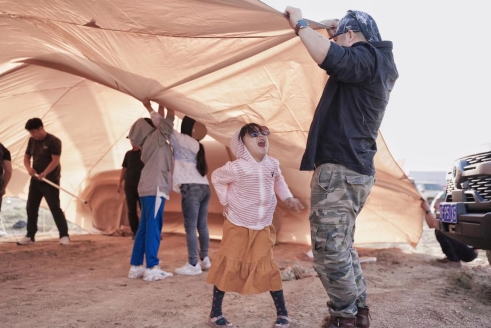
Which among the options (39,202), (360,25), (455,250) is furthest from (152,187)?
(455,250)

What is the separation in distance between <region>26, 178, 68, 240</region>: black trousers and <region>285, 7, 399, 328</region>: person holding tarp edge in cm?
557

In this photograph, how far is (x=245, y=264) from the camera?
11.4 ft

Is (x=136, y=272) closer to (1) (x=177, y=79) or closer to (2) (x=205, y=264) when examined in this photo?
(2) (x=205, y=264)

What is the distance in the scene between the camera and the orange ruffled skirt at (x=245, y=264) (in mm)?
Answer: 3400

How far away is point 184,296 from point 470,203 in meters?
2.55

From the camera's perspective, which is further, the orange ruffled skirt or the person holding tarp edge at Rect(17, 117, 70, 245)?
the person holding tarp edge at Rect(17, 117, 70, 245)

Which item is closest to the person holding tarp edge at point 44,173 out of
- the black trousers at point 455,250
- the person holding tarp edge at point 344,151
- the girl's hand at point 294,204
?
the girl's hand at point 294,204

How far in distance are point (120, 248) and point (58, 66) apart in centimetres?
282

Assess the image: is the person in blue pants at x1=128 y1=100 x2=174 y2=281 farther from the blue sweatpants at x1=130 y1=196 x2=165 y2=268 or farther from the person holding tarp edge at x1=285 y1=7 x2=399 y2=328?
the person holding tarp edge at x1=285 y1=7 x2=399 y2=328

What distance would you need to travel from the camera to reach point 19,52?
19.5ft

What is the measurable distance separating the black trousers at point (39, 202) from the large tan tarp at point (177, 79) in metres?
1.18

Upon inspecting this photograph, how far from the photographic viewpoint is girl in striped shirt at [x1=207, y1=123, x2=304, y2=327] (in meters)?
3.42

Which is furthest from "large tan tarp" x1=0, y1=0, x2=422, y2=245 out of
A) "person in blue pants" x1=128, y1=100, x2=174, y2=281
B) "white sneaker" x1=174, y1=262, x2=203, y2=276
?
"white sneaker" x1=174, y1=262, x2=203, y2=276

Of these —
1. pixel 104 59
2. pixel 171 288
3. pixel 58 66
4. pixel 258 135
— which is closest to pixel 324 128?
pixel 258 135
